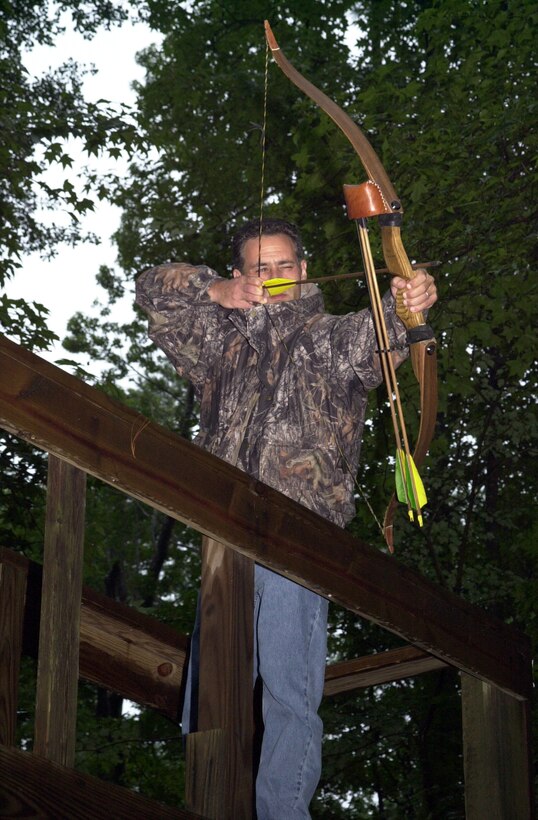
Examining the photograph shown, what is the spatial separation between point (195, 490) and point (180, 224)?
11.6 m

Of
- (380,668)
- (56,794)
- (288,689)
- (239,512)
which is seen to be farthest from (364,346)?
(56,794)

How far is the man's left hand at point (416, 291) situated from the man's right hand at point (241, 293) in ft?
1.33

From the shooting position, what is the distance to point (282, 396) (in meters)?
3.04

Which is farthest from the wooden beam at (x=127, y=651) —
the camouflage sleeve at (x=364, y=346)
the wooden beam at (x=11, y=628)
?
the camouflage sleeve at (x=364, y=346)

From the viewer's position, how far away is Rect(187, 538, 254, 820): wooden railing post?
2186 millimetres

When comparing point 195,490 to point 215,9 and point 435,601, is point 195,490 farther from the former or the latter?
point 215,9

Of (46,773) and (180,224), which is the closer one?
(46,773)

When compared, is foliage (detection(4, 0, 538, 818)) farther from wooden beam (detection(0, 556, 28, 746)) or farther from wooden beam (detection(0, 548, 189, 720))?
wooden beam (detection(0, 556, 28, 746))

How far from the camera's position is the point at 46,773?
1871 mm

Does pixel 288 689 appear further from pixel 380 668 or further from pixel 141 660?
pixel 141 660

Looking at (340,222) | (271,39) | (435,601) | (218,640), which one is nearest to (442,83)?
(340,222)

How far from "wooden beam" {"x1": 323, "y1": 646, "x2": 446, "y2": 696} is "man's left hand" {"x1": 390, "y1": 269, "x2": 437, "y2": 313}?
104cm

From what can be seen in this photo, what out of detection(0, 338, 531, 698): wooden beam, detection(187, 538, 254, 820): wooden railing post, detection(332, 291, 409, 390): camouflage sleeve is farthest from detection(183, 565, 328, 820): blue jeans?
detection(332, 291, 409, 390): camouflage sleeve

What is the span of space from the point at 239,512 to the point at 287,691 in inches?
20.0
